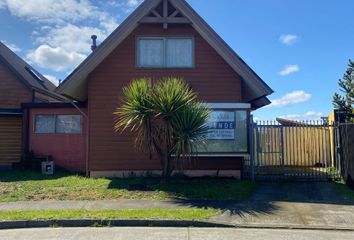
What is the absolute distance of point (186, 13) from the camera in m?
14.1

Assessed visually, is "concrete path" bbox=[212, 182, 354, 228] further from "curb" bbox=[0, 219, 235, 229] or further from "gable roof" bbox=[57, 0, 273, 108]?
"gable roof" bbox=[57, 0, 273, 108]

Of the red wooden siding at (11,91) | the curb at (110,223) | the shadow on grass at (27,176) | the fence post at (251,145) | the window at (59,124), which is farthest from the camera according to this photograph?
the red wooden siding at (11,91)

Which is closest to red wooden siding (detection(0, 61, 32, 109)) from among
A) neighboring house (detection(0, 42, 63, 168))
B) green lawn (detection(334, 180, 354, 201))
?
neighboring house (detection(0, 42, 63, 168))

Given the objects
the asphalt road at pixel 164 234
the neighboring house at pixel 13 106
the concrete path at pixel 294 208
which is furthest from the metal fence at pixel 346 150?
the neighboring house at pixel 13 106

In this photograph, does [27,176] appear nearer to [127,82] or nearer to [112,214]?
[127,82]

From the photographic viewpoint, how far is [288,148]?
15.3 meters

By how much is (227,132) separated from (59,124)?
8.34 m

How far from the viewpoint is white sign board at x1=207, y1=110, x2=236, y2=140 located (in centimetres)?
1395

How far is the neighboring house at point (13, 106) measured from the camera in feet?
60.5

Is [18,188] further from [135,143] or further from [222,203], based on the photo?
[222,203]

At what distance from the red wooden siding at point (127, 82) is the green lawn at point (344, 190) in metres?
3.53

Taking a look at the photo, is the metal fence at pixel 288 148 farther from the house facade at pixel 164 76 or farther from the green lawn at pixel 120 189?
the green lawn at pixel 120 189

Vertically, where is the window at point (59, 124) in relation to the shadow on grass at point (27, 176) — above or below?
above

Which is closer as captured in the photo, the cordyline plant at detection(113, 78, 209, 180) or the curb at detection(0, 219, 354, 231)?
the curb at detection(0, 219, 354, 231)
